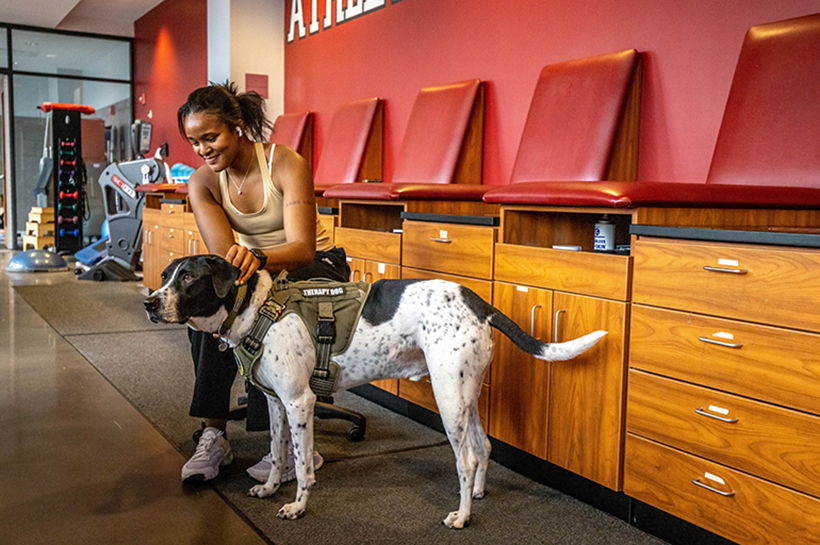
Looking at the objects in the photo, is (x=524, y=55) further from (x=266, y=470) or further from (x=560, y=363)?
(x=266, y=470)

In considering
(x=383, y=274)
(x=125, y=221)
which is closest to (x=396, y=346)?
(x=383, y=274)

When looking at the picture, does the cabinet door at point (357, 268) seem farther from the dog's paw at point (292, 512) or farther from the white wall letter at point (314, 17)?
the white wall letter at point (314, 17)

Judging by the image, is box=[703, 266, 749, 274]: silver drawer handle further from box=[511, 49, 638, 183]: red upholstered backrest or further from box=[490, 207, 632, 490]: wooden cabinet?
box=[511, 49, 638, 183]: red upholstered backrest

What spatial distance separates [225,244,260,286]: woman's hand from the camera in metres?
1.90

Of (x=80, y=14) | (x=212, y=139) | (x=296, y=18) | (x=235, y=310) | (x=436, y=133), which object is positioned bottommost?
(x=235, y=310)

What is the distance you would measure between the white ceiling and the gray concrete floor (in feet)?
22.0

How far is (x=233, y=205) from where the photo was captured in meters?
2.32

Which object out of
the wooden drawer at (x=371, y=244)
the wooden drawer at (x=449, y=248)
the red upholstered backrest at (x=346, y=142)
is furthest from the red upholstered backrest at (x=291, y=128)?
the wooden drawer at (x=449, y=248)

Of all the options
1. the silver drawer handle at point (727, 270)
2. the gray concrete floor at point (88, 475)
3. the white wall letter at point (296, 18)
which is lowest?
the gray concrete floor at point (88, 475)

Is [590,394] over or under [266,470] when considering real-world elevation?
over

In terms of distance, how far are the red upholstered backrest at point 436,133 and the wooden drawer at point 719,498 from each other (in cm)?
219

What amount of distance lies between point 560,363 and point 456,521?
55 cm

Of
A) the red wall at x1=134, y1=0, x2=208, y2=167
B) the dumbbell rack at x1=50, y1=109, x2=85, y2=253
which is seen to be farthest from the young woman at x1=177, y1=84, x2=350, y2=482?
the dumbbell rack at x1=50, y1=109, x2=85, y2=253

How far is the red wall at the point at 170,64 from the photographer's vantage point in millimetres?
7617
